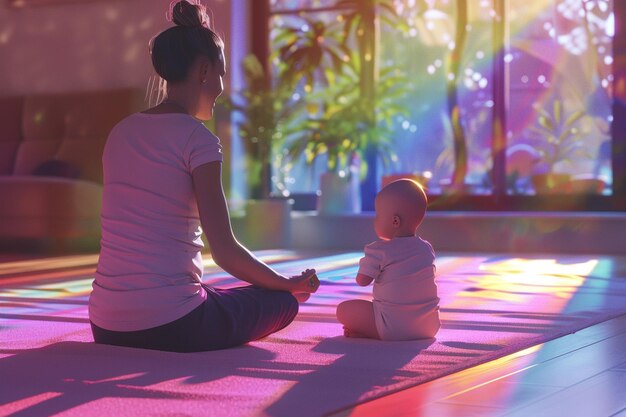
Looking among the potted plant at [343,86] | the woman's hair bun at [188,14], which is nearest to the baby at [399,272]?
the woman's hair bun at [188,14]

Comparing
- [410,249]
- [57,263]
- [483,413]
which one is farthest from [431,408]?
[57,263]

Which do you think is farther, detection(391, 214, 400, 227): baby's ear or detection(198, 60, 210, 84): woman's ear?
detection(391, 214, 400, 227): baby's ear

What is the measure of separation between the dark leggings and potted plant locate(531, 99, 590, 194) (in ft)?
16.3

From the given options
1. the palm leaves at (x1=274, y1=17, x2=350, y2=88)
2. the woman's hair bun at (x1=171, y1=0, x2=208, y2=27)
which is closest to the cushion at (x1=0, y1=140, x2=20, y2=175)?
the palm leaves at (x1=274, y1=17, x2=350, y2=88)

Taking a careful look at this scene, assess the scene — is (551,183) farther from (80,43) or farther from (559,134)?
(80,43)

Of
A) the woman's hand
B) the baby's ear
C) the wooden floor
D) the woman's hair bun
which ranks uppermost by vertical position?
the woman's hair bun

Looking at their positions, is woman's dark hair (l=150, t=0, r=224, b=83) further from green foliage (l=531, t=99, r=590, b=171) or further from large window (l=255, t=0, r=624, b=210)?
green foliage (l=531, t=99, r=590, b=171)

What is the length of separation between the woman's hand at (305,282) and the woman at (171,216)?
0.09 metres

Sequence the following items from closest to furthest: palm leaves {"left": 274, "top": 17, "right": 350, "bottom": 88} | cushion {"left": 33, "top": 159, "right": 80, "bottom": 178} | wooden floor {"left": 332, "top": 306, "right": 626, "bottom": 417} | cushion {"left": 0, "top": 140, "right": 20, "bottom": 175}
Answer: wooden floor {"left": 332, "top": 306, "right": 626, "bottom": 417} < cushion {"left": 33, "top": 159, "right": 80, "bottom": 178} < cushion {"left": 0, "top": 140, "right": 20, "bottom": 175} < palm leaves {"left": 274, "top": 17, "right": 350, "bottom": 88}

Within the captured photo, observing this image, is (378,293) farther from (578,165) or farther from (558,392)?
(578,165)

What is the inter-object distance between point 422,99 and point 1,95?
10.8 ft

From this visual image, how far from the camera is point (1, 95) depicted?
801 centimetres

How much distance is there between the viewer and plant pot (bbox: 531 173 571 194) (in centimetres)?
716

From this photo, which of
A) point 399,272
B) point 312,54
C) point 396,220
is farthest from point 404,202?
point 312,54
